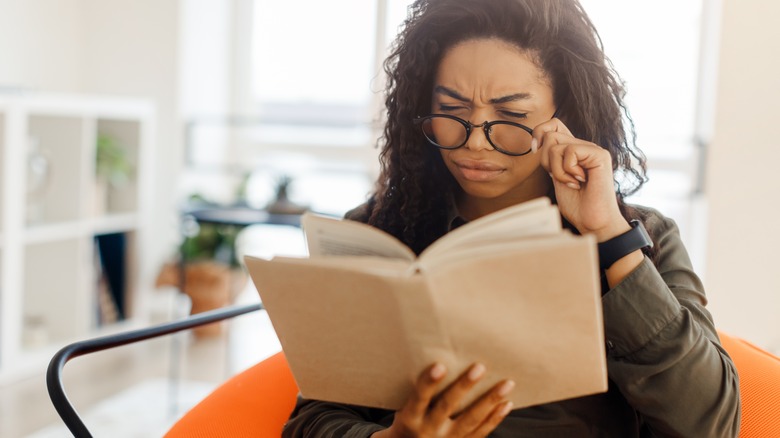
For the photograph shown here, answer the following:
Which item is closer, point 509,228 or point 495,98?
point 509,228

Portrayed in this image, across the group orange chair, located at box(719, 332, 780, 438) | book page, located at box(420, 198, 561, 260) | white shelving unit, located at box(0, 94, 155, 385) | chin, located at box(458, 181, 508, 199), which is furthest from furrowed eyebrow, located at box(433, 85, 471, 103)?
white shelving unit, located at box(0, 94, 155, 385)

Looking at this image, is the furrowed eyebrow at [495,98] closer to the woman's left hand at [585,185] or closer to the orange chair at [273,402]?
the woman's left hand at [585,185]

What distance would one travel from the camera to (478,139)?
1271 mm

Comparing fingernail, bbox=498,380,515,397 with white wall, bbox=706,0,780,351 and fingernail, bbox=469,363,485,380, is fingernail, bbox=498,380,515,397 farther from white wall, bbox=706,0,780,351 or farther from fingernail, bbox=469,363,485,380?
white wall, bbox=706,0,780,351

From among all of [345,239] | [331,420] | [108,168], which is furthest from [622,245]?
Answer: [108,168]

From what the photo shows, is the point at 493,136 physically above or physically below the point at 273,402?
above

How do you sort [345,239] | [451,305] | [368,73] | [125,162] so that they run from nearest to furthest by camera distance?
[451,305]
[345,239]
[125,162]
[368,73]

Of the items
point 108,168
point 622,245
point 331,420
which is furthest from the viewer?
point 108,168

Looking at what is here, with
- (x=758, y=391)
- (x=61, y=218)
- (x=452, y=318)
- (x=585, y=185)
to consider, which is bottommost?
(x=61, y=218)

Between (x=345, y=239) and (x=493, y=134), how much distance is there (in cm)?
45

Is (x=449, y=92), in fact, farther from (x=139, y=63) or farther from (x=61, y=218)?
(x=139, y=63)

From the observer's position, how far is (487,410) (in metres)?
0.91

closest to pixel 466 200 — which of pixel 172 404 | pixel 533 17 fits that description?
pixel 533 17

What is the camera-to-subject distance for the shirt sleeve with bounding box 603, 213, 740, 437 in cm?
102
